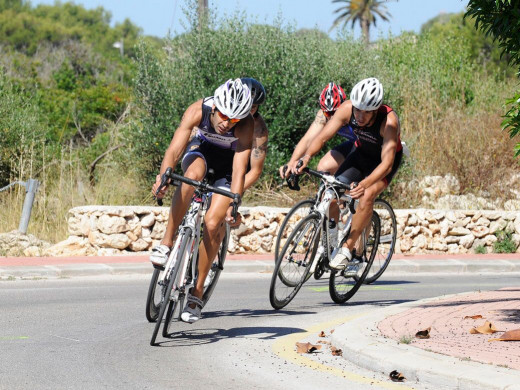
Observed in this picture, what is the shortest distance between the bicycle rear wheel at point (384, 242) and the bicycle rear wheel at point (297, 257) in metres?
2.07

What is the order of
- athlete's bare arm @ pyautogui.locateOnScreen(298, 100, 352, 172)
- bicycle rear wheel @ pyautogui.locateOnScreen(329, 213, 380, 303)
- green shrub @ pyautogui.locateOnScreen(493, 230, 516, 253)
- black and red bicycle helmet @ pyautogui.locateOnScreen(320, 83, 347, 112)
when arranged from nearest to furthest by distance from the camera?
athlete's bare arm @ pyautogui.locateOnScreen(298, 100, 352, 172) < bicycle rear wheel @ pyautogui.locateOnScreen(329, 213, 380, 303) < black and red bicycle helmet @ pyautogui.locateOnScreen(320, 83, 347, 112) < green shrub @ pyautogui.locateOnScreen(493, 230, 516, 253)

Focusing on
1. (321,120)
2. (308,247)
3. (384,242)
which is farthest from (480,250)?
(308,247)

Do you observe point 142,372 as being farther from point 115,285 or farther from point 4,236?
point 4,236

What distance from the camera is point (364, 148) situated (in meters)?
10.3

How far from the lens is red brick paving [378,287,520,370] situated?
6953 mm

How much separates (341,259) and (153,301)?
7.61 feet

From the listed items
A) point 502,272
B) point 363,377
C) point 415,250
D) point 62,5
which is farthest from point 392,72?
point 62,5

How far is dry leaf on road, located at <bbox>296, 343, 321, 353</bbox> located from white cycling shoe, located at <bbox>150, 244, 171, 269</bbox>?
49.2 inches

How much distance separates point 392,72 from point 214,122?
54.7 feet

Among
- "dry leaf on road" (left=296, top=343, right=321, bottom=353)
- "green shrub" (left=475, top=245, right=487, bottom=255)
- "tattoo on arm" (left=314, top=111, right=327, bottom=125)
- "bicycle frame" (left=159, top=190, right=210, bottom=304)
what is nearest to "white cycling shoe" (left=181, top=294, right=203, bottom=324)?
"bicycle frame" (left=159, top=190, right=210, bottom=304)

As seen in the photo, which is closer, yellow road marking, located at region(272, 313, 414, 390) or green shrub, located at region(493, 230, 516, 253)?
yellow road marking, located at region(272, 313, 414, 390)

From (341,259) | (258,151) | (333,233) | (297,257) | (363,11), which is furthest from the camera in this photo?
(363,11)

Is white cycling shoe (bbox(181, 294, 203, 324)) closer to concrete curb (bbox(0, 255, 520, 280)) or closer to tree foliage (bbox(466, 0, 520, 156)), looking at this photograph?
tree foliage (bbox(466, 0, 520, 156))

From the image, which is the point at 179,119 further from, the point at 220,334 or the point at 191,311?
the point at 191,311
